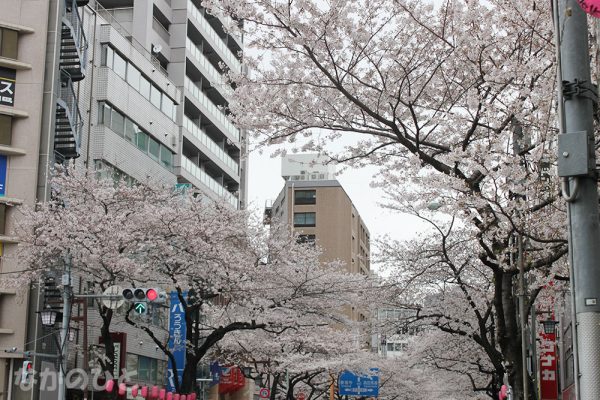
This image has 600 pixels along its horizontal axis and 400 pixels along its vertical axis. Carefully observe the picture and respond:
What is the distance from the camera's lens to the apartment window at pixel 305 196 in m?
96.2

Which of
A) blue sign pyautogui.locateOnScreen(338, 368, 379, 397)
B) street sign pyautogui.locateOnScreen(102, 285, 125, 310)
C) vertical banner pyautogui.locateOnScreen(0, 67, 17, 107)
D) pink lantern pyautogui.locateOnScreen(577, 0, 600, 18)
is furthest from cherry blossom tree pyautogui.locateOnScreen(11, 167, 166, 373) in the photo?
blue sign pyautogui.locateOnScreen(338, 368, 379, 397)

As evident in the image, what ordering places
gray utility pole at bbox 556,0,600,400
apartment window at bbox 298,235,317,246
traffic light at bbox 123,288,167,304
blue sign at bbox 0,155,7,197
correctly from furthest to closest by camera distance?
apartment window at bbox 298,235,317,246, blue sign at bbox 0,155,7,197, traffic light at bbox 123,288,167,304, gray utility pole at bbox 556,0,600,400

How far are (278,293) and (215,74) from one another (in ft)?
101

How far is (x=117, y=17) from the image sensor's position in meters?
45.3

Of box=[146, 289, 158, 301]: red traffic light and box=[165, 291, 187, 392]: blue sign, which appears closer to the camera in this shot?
box=[146, 289, 158, 301]: red traffic light

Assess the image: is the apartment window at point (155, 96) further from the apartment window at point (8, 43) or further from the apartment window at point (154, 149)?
the apartment window at point (8, 43)

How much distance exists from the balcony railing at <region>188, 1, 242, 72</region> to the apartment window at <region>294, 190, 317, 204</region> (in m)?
36.7

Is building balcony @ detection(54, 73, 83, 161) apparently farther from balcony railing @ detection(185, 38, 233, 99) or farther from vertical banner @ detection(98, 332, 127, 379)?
balcony railing @ detection(185, 38, 233, 99)

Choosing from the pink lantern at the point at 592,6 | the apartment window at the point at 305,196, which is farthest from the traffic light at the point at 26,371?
the apartment window at the point at 305,196

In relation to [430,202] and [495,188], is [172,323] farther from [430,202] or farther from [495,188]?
[495,188]

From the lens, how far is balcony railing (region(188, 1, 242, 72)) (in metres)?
50.6

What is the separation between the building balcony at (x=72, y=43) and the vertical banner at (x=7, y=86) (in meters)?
1.97

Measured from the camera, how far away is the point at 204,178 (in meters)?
50.3

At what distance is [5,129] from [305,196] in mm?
70439
